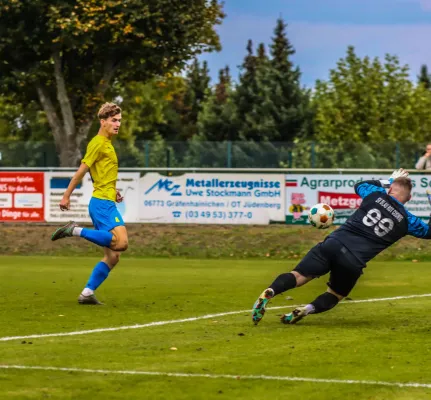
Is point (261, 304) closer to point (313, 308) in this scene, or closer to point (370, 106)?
point (313, 308)

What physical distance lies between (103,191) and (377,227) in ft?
10.9

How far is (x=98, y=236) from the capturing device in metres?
12.7

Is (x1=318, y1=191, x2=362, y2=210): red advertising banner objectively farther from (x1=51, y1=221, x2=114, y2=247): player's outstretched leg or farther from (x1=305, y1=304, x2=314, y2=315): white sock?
(x1=305, y1=304, x2=314, y2=315): white sock

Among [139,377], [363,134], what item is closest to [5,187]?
[139,377]

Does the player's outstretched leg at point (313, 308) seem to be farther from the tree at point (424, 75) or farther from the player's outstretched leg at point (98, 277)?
the tree at point (424, 75)

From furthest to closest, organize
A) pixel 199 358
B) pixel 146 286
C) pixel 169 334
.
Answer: pixel 146 286 < pixel 169 334 < pixel 199 358

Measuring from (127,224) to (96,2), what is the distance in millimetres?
12427

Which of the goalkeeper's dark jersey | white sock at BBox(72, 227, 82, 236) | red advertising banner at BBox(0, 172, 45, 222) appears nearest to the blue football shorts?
white sock at BBox(72, 227, 82, 236)

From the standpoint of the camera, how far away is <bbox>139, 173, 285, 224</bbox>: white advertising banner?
27.0m

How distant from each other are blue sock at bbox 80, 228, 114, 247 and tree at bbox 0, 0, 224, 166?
81.2 feet

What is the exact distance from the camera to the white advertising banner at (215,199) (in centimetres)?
2697

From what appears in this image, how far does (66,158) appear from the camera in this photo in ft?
128

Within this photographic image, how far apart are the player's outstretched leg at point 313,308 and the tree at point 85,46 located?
2676cm

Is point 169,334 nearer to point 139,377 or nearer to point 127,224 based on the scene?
point 139,377
